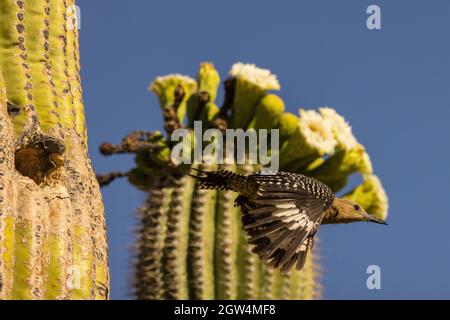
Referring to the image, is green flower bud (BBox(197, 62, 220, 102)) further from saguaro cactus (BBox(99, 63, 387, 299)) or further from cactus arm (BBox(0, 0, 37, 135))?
cactus arm (BBox(0, 0, 37, 135))

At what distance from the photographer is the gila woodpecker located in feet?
15.5

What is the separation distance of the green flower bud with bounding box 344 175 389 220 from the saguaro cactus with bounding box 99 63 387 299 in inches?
6.6

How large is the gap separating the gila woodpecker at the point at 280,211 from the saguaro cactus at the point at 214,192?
3037 millimetres

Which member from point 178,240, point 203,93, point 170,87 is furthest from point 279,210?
point 170,87

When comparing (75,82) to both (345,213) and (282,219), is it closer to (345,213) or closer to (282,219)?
(282,219)

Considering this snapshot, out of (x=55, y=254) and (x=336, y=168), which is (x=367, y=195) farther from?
(x=55, y=254)

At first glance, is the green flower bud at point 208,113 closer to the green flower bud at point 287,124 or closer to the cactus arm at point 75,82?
the green flower bud at point 287,124

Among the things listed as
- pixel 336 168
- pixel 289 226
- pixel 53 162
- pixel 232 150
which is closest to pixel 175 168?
pixel 232 150

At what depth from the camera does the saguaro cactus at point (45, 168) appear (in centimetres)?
379

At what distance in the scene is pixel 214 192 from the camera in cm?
861

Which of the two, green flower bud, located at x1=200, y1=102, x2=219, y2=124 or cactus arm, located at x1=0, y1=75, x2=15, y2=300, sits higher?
green flower bud, located at x1=200, y1=102, x2=219, y2=124

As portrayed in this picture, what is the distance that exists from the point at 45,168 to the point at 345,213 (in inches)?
80.9

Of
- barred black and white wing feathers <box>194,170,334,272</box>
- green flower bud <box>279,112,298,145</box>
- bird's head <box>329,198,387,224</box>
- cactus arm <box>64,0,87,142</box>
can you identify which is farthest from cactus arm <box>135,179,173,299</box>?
cactus arm <box>64,0,87,142</box>

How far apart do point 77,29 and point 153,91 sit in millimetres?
4828
